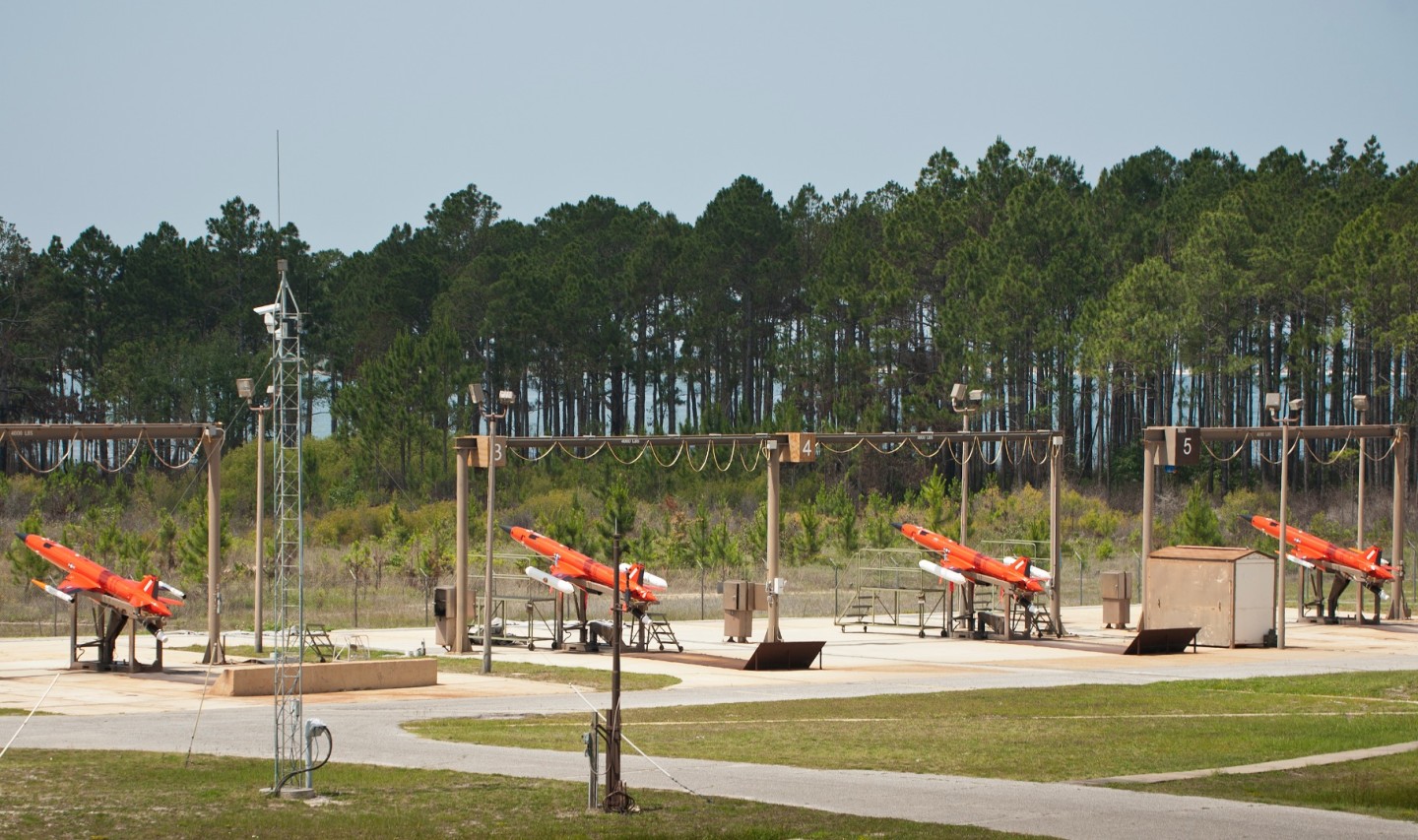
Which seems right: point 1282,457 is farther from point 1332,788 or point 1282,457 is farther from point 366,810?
point 366,810

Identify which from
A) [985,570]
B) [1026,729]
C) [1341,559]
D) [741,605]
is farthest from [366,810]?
[1341,559]

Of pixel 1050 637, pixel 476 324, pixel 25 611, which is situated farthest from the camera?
pixel 476 324

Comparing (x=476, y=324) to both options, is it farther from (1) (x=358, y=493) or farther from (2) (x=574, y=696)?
(2) (x=574, y=696)

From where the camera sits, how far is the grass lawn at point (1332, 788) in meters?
15.2

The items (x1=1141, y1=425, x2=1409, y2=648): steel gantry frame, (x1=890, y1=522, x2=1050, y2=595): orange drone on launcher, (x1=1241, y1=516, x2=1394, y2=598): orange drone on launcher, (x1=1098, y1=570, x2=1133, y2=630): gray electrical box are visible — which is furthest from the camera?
(x1=1241, y1=516, x2=1394, y2=598): orange drone on launcher

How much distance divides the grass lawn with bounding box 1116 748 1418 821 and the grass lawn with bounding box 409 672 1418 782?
3.54 feet

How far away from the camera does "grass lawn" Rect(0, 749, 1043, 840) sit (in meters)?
13.4

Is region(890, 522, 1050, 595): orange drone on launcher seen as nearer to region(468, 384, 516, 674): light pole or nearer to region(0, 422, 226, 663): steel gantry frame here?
region(468, 384, 516, 674): light pole

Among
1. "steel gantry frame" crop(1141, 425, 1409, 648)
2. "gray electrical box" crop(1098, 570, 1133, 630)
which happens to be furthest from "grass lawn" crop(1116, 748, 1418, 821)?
"gray electrical box" crop(1098, 570, 1133, 630)

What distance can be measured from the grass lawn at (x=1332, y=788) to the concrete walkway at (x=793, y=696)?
22.1 inches

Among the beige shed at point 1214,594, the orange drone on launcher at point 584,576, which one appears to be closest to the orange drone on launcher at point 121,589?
the orange drone on launcher at point 584,576

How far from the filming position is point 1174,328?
71.6 m

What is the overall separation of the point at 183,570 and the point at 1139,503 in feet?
148

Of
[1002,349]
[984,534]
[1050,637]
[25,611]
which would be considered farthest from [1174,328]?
[25,611]
